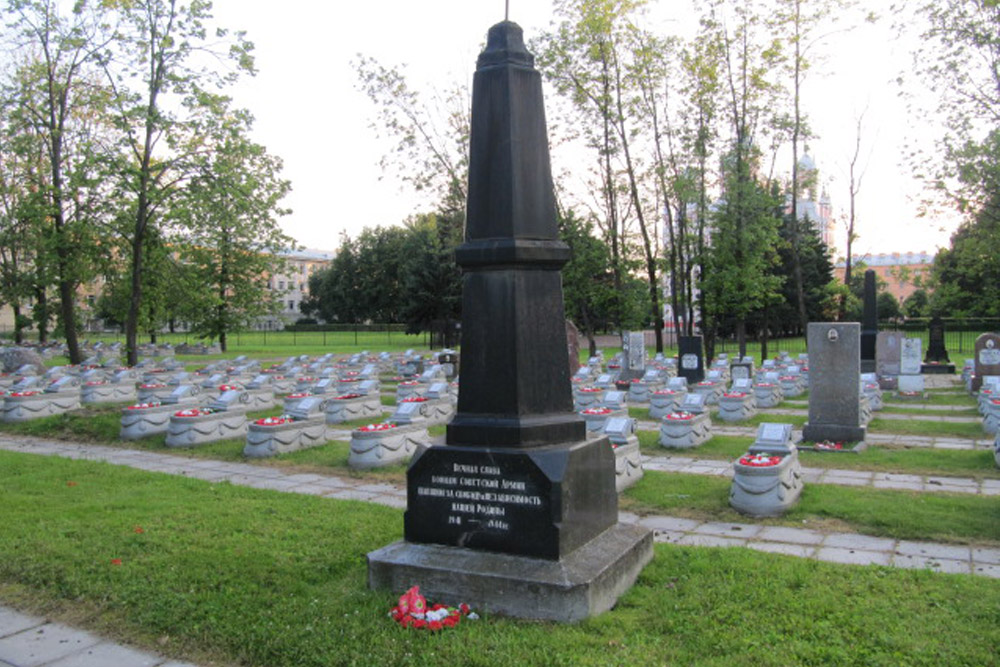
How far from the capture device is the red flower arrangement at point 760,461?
8.31 meters

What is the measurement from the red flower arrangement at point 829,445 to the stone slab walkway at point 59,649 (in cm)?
1041

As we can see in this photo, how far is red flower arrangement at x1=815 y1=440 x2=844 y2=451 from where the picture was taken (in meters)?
12.0

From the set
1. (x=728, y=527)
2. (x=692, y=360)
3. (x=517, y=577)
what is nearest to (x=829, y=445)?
(x=728, y=527)

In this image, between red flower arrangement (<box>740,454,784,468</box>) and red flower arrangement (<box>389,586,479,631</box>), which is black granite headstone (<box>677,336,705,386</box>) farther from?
red flower arrangement (<box>389,586,479,631</box>)

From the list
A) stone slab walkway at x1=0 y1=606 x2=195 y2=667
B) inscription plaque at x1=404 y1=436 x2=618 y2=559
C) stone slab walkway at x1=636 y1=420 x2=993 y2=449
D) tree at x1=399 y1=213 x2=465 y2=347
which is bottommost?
stone slab walkway at x1=636 y1=420 x2=993 y2=449

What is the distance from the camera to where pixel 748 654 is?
13.6 feet

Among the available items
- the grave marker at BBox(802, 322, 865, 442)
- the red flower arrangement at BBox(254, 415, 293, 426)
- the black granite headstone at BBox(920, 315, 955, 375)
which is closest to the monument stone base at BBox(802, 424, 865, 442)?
the grave marker at BBox(802, 322, 865, 442)

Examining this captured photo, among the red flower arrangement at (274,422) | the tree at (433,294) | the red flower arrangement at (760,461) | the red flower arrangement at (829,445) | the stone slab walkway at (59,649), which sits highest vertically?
the tree at (433,294)

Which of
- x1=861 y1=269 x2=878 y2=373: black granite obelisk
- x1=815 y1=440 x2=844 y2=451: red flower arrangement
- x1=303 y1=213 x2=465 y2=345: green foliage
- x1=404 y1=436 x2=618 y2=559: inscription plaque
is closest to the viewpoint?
x1=404 y1=436 x2=618 y2=559: inscription plaque

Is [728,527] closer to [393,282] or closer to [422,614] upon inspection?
[422,614]

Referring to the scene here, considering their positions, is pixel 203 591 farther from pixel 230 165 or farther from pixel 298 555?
pixel 230 165

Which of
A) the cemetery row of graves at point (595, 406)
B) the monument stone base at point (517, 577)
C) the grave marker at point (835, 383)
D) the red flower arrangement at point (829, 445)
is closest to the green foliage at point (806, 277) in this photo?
the cemetery row of graves at point (595, 406)

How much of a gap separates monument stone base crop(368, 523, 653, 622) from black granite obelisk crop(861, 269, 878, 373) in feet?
68.7

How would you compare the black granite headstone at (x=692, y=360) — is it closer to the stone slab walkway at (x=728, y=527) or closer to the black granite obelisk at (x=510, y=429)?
the stone slab walkway at (x=728, y=527)
